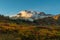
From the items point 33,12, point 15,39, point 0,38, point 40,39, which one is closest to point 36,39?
point 40,39

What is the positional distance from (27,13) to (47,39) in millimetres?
157987

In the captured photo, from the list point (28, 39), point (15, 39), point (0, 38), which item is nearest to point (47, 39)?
point (28, 39)

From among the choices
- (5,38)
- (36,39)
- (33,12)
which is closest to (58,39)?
(36,39)

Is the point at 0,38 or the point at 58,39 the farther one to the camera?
the point at 58,39

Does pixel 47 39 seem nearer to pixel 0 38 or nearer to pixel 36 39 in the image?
pixel 36 39

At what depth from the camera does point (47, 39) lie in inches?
1580

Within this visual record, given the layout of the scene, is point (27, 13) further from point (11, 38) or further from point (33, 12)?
point (11, 38)

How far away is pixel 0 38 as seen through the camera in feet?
117

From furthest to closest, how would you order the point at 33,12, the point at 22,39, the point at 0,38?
the point at 33,12 < the point at 22,39 < the point at 0,38

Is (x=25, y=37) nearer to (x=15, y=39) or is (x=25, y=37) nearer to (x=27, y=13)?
(x=15, y=39)

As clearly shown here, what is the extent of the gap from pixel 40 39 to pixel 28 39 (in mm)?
2110

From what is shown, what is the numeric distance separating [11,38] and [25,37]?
4.21m

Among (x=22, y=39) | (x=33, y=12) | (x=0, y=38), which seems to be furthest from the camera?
(x=33, y=12)

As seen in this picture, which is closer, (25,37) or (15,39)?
(15,39)
